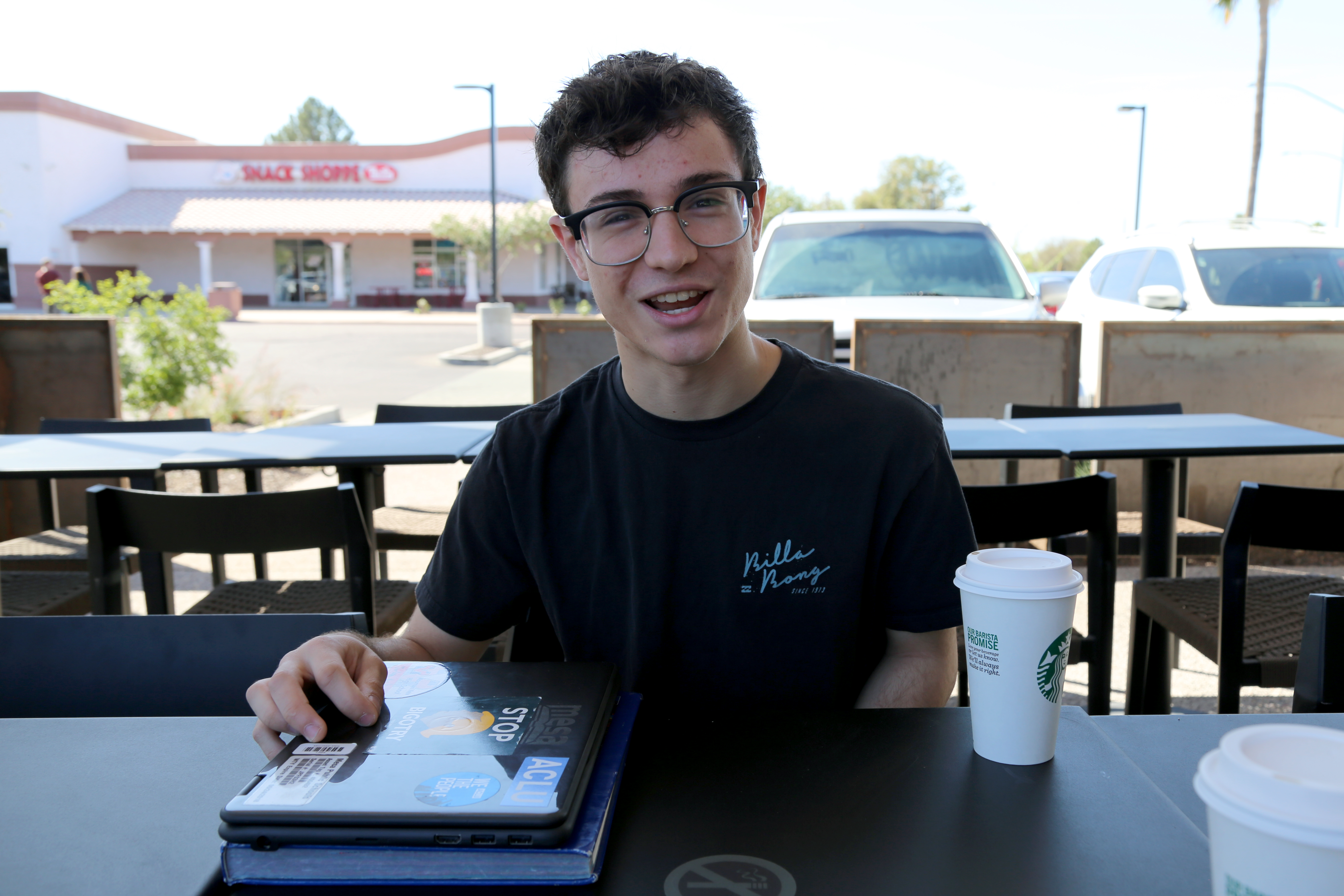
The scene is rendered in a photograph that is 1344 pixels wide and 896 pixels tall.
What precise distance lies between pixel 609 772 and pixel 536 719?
0.36 feet

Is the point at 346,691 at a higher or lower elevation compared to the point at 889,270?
lower

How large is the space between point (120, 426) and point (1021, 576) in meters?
4.76

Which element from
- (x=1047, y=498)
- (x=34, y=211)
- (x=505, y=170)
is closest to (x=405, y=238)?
(x=505, y=170)

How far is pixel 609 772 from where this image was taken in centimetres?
93

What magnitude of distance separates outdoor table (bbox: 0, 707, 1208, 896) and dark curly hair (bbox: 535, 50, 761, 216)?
3.10ft

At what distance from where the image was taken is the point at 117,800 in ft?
3.23

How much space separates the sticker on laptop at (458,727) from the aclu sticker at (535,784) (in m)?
0.04

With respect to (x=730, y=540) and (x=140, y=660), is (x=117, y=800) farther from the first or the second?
(x=730, y=540)

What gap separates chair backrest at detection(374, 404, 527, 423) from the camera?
470cm

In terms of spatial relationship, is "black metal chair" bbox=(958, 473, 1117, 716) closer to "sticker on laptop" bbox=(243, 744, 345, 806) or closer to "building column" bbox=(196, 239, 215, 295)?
"sticker on laptop" bbox=(243, 744, 345, 806)

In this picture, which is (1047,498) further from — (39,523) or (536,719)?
(39,523)

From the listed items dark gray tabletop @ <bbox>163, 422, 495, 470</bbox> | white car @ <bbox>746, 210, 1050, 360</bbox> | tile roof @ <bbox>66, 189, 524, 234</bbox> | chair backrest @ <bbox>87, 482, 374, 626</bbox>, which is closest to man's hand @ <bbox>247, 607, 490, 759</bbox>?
chair backrest @ <bbox>87, 482, 374, 626</bbox>

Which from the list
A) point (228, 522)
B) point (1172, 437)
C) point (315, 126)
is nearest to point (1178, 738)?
point (228, 522)

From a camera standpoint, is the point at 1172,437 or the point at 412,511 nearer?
the point at 1172,437
